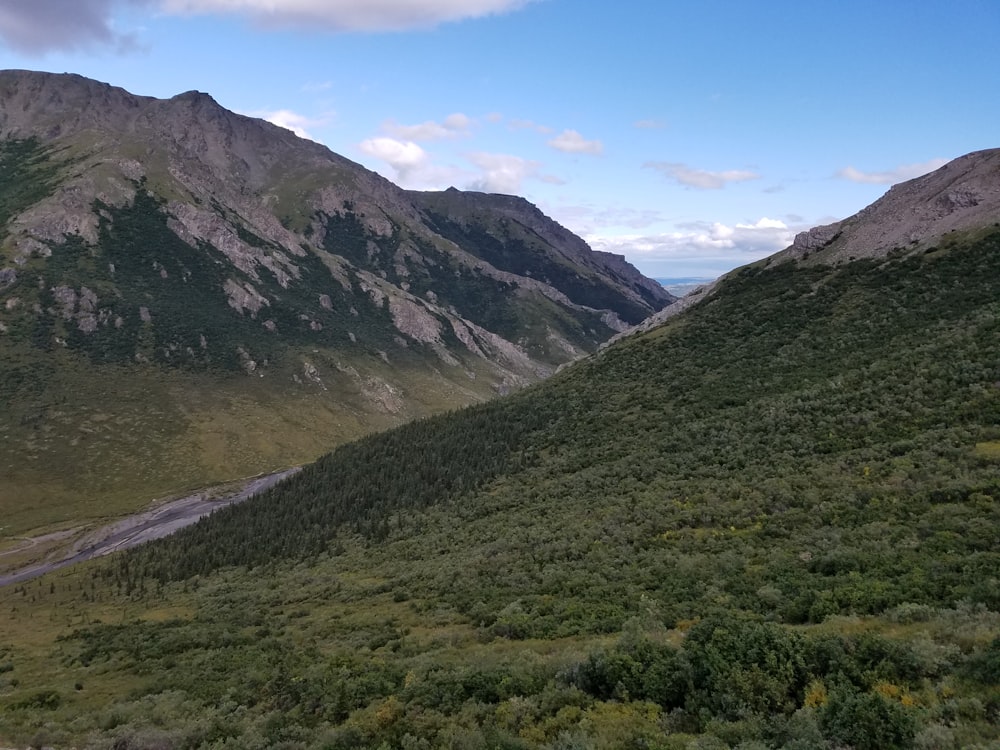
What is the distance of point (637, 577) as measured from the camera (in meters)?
33.3

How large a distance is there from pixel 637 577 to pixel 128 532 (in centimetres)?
10966

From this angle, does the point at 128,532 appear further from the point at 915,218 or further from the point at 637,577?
the point at 915,218

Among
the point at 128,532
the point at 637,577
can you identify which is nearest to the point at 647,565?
the point at 637,577

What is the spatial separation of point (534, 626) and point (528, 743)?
13487mm

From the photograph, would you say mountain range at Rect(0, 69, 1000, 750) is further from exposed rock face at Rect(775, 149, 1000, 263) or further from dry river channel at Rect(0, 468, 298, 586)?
dry river channel at Rect(0, 468, 298, 586)

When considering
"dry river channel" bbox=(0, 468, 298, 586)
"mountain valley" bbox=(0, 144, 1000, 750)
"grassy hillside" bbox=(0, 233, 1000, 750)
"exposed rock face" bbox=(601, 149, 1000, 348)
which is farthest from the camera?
"dry river channel" bbox=(0, 468, 298, 586)

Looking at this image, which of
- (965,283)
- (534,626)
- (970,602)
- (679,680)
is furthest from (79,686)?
(965,283)

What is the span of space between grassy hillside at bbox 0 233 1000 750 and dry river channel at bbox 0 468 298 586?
51.5 feet

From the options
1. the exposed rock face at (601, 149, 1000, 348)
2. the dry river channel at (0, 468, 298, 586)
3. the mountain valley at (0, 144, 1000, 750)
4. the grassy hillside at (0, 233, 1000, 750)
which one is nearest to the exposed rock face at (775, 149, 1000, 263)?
the exposed rock face at (601, 149, 1000, 348)

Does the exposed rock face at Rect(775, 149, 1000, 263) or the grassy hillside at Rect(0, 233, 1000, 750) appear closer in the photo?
the grassy hillside at Rect(0, 233, 1000, 750)

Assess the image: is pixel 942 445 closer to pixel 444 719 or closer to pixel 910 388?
pixel 910 388

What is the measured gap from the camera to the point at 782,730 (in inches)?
568

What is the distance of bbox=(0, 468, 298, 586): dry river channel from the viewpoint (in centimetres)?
9112

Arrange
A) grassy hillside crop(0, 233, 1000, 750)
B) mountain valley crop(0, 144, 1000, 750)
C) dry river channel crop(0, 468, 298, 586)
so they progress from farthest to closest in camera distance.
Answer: dry river channel crop(0, 468, 298, 586) < mountain valley crop(0, 144, 1000, 750) < grassy hillside crop(0, 233, 1000, 750)
